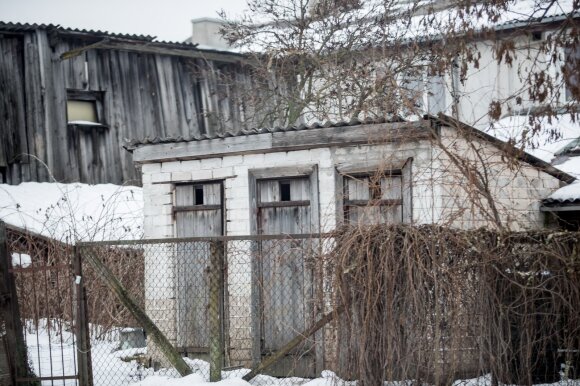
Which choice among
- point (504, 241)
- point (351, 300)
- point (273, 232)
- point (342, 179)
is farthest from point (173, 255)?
point (504, 241)

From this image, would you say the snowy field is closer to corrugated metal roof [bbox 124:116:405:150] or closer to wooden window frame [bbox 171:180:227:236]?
wooden window frame [bbox 171:180:227:236]

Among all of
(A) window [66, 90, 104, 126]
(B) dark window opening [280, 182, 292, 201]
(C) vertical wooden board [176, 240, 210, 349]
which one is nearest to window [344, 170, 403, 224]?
(B) dark window opening [280, 182, 292, 201]

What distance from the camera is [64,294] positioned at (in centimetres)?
1409

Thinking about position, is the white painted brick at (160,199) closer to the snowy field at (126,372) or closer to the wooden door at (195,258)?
the wooden door at (195,258)

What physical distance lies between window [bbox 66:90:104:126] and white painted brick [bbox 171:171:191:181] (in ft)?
26.8

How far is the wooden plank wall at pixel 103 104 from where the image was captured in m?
19.5

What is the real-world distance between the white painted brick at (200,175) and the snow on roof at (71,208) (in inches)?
120

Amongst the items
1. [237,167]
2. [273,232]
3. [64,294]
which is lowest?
[64,294]

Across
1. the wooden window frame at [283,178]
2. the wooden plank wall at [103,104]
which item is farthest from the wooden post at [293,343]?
the wooden plank wall at [103,104]

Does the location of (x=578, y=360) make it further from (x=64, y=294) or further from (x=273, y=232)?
(x=64, y=294)

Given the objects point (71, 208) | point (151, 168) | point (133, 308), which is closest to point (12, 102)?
point (71, 208)

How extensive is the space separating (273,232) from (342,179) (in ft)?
4.20

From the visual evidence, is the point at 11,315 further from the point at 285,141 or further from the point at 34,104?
the point at 34,104

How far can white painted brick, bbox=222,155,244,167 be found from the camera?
12.4m
